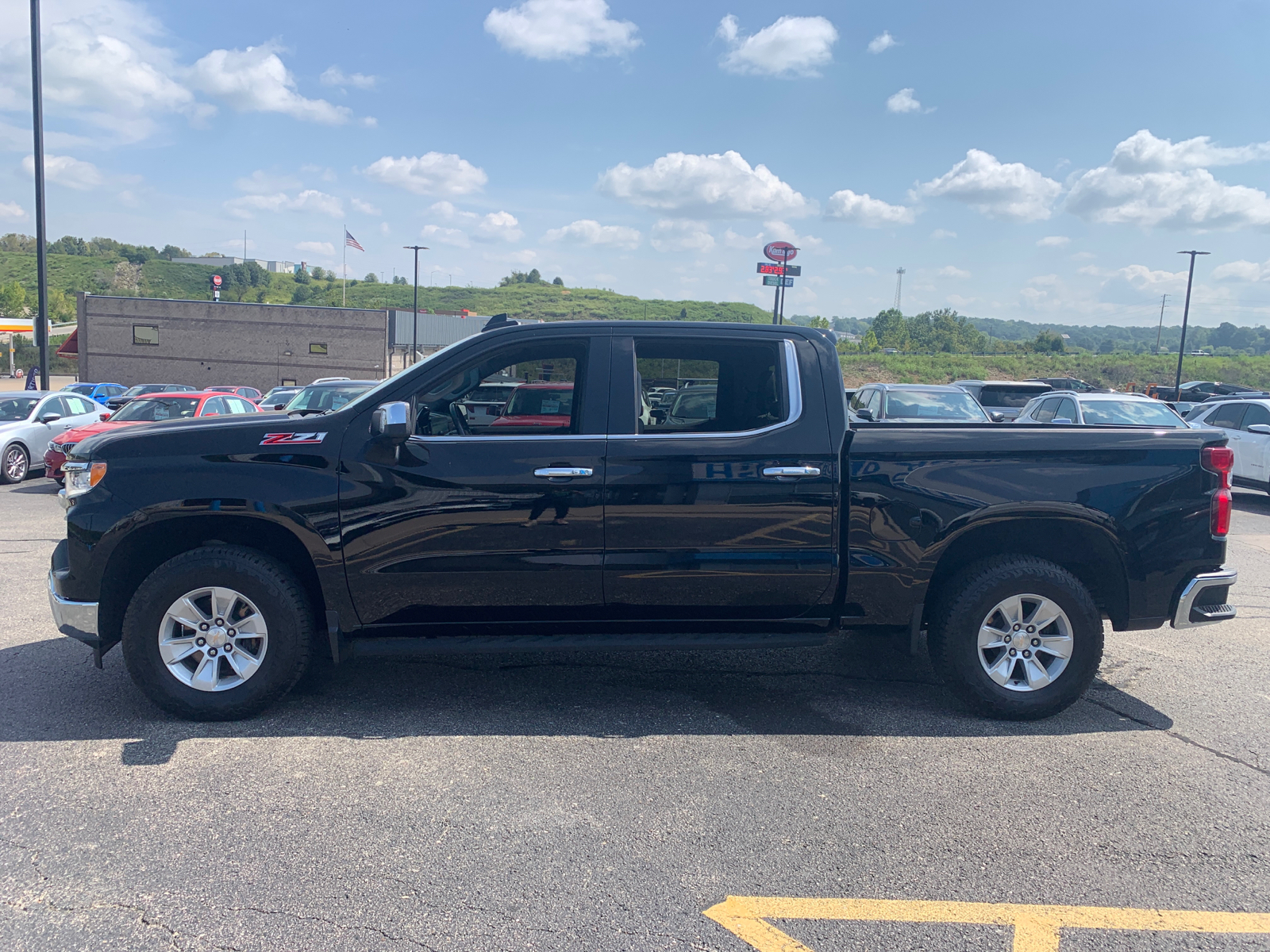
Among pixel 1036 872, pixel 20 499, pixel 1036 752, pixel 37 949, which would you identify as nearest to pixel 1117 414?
pixel 1036 752

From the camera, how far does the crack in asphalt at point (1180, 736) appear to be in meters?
4.23

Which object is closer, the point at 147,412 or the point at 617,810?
the point at 617,810

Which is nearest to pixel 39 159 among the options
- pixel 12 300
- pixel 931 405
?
pixel 931 405

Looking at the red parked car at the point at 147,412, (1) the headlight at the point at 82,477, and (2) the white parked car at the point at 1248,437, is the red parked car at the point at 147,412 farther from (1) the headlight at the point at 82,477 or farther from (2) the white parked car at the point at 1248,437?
(2) the white parked car at the point at 1248,437

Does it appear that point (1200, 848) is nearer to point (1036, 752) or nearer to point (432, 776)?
point (1036, 752)

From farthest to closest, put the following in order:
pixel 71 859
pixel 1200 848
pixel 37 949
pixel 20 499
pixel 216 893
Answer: pixel 20 499
pixel 1200 848
pixel 71 859
pixel 216 893
pixel 37 949

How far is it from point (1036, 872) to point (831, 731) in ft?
4.55

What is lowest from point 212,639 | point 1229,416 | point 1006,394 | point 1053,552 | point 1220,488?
point 212,639

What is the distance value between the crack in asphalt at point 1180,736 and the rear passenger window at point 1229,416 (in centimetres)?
1243

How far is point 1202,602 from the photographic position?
4719 mm

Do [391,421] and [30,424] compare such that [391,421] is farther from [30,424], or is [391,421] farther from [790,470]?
[30,424]

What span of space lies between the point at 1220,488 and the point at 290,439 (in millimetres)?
4838

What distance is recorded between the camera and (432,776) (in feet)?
12.9

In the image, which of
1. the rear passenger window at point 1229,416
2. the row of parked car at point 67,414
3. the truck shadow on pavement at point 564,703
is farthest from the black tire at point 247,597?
the rear passenger window at point 1229,416
